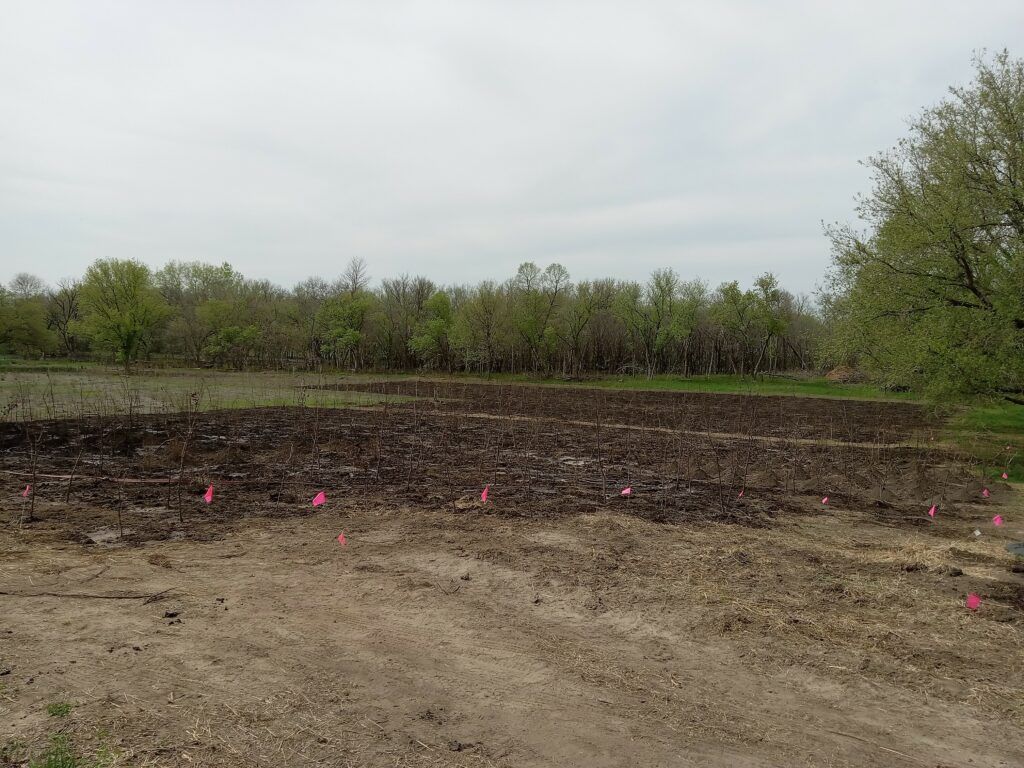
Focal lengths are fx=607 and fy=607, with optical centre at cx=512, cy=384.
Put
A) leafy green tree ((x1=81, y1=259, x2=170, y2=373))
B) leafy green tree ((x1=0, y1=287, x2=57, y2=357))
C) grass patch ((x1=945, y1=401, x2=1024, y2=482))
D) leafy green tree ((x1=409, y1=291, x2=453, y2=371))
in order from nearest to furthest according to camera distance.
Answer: grass patch ((x1=945, y1=401, x2=1024, y2=482))
leafy green tree ((x1=81, y1=259, x2=170, y2=373))
leafy green tree ((x1=0, y1=287, x2=57, y2=357))
leafy green tree ((x1=409, y1=291, x2=453, y2=371))

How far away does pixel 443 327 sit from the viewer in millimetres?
61656

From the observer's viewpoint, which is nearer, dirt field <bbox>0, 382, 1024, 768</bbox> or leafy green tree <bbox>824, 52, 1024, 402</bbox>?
dirt field <bbox>0, 382, 1024, 768</bbox>

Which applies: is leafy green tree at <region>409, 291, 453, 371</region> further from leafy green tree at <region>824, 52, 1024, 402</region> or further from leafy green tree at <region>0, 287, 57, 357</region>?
leafy green tree at <region>824, 52, 1024, 402</region>

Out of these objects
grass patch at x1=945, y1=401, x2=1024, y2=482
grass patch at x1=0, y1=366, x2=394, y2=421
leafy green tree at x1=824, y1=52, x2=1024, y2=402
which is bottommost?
grass patch at x1=945, y1=401, x2=1024, y2=482

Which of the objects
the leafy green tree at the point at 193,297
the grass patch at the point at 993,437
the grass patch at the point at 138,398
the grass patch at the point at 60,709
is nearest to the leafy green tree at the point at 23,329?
the leafy green tree at the point at 193,297

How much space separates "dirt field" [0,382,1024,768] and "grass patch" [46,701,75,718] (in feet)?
0.15

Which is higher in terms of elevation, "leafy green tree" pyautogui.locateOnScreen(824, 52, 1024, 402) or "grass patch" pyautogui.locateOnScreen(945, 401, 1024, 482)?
"leafy green tree" pyautogui.locateOnScreen(824, 52, 1024, 402)

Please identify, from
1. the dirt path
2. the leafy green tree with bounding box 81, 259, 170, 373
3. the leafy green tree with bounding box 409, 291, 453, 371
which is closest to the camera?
the dirt path

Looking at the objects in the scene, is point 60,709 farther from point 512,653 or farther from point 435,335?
point 435,335

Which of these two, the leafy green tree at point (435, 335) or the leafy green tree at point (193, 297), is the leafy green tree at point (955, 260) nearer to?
the leafy green tree at point (435, 335)

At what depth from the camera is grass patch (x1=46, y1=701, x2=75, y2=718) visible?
3578mm

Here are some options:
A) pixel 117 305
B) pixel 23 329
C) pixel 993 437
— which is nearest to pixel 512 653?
pixel 993 437

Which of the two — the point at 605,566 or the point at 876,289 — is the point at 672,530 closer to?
the point at 605,566

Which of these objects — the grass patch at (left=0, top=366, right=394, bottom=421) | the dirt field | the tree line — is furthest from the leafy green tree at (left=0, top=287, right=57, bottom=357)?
the dirt field
